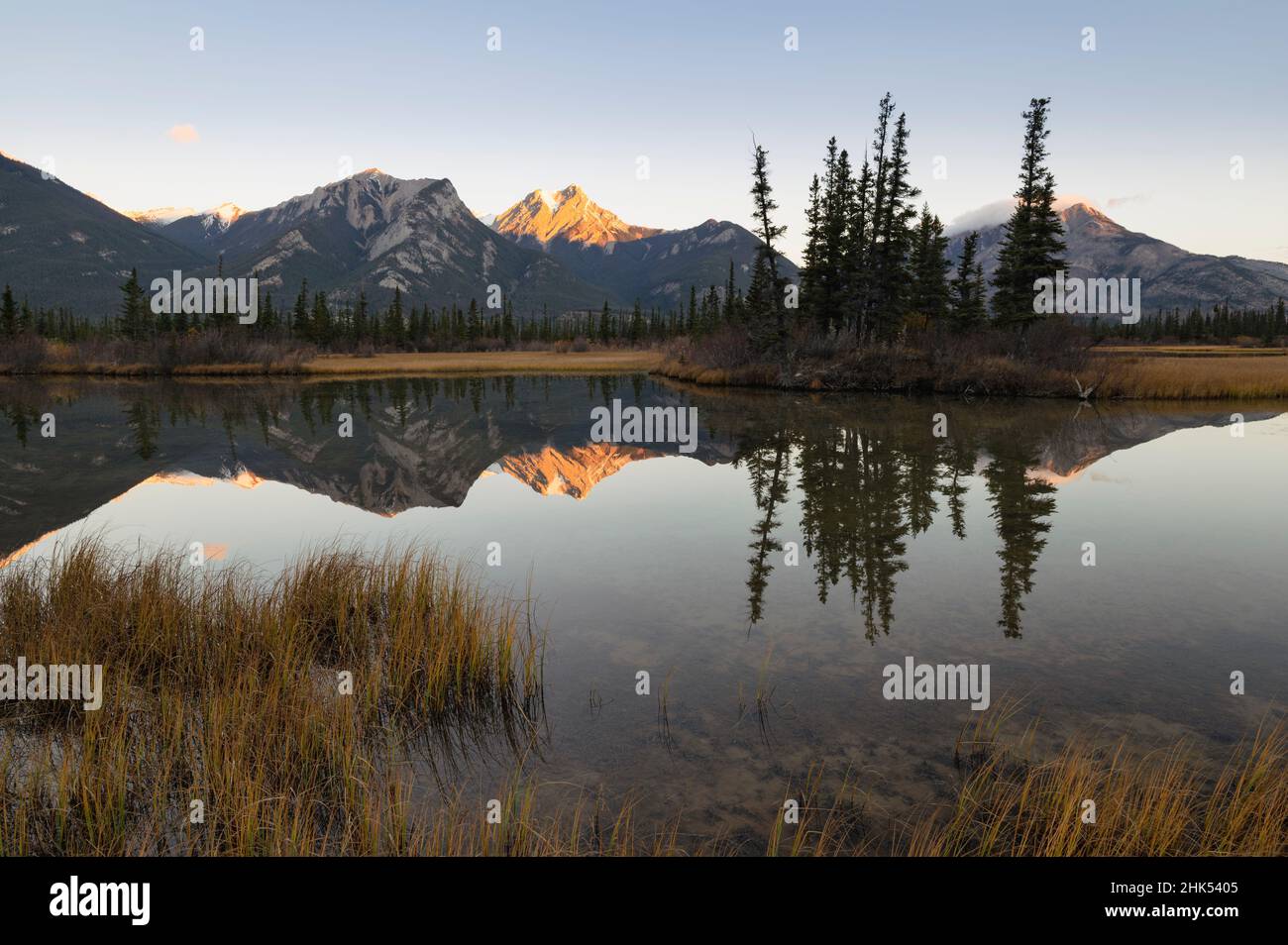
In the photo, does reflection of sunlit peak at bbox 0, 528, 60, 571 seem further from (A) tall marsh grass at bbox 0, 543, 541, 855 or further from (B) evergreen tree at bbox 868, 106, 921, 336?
(B) evergreen tree at bbox 868, 106, 921, 336

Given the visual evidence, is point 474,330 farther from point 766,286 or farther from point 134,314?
point 766,286

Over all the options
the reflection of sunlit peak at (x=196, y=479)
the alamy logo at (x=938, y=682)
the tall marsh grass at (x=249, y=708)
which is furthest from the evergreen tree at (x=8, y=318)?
the alamy logo at (x=938, y=682)

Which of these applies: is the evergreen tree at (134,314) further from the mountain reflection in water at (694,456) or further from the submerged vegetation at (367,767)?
the submerged vegetation at (367,767)

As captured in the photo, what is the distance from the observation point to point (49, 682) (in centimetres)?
712

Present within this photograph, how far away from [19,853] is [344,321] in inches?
5059

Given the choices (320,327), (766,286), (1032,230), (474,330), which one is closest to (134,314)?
(320,327)

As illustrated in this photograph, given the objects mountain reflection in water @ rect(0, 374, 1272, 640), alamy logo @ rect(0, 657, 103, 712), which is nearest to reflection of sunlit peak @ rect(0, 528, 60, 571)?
mountain reflection in water @ rect(0, 374, 1272, 640)

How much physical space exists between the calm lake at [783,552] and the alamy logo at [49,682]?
3.93 meters

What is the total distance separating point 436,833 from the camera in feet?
17.0

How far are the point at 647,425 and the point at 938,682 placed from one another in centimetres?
2669

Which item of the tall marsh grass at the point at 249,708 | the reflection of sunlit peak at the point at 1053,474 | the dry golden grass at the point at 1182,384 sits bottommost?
the tall marsh grass at the point at 249,708

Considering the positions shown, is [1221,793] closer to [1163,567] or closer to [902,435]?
[1163,567]

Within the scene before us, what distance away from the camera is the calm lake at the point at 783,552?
7.19m
